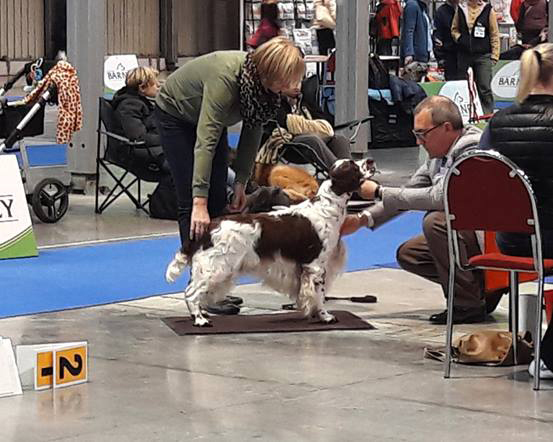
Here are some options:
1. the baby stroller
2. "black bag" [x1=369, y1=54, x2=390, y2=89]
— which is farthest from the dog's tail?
"black bag" [x1=369, y1=54, x2=390, y2=89]

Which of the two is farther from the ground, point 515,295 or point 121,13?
point 121,13

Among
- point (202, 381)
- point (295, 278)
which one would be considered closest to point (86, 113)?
point (295, 278)

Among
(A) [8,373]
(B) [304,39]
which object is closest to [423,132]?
(A) [8,373]

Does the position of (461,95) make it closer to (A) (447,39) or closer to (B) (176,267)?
(A) (447,39)

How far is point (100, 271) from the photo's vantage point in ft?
24.5

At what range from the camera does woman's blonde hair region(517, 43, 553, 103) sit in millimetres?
4977

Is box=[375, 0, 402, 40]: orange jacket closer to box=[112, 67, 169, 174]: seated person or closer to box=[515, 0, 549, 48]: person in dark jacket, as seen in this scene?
box=[515, 0, 549, 48]: person in dark jacket

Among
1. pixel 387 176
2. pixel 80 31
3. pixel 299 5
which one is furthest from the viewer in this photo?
pixel 299 5

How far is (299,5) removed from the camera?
21781mm

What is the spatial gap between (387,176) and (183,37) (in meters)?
14.5

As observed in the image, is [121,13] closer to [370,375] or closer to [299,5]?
[299,5]

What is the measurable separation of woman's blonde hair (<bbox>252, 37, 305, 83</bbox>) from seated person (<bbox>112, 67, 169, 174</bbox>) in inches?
142

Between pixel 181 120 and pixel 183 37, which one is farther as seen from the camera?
pixel 183 37

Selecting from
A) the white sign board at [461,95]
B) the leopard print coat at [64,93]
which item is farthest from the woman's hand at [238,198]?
the white sign board at [461,95]
